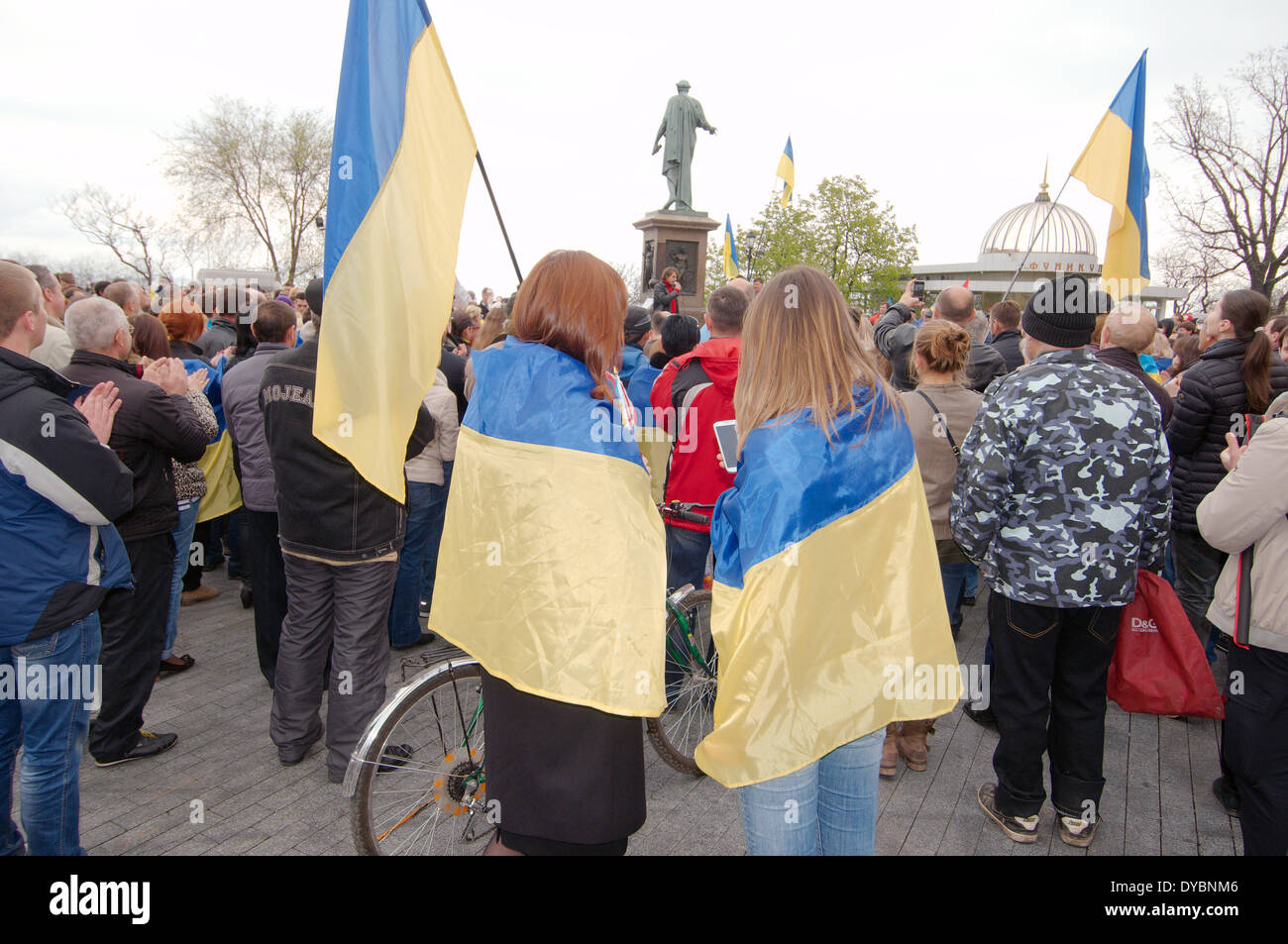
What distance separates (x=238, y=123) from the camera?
36281mm

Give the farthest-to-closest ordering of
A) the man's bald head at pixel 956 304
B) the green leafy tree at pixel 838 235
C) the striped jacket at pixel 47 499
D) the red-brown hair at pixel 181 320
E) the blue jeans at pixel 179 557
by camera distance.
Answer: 1. the green leafy tree at pixel 838 235
2. the red-brown hair at pixel 181 320
3. the man's bald head at pixel 956 304
4. the blue jeans at pixel 179 557
5. the striped jacket at pixel 47 499

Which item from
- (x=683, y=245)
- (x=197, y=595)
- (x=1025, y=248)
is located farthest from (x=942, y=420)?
(x=1025, y=248)

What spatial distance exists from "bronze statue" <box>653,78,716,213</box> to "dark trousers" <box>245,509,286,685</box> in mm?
14529

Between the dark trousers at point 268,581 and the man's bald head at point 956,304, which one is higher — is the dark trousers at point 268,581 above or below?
below

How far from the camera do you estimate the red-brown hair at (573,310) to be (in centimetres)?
213

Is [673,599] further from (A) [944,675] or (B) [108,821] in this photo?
(B) [108,821]

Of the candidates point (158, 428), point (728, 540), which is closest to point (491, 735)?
point (728, 540)

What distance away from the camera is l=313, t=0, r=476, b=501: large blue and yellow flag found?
7.75 feet

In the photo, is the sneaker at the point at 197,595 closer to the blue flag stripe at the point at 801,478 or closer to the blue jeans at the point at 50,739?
the blue jeans at the point at 50,739

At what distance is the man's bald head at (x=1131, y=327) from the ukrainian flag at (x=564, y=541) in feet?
11.8

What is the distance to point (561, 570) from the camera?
2039 mm

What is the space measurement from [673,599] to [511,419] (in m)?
1.75

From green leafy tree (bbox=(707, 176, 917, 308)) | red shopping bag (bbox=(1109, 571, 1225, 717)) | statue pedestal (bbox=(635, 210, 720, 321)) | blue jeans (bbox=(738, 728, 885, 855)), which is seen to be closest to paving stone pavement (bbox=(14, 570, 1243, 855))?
red shopping bag (bbox=(1109, 571, 1225, 717))

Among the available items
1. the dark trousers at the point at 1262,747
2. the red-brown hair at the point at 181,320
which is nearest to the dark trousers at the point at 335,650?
the red-brown hair at the point at 181,320
